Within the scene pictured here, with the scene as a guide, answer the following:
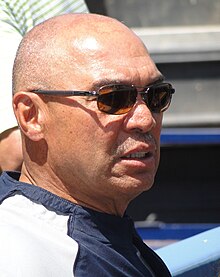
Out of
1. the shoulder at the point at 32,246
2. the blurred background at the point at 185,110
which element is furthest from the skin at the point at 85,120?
the blurred background at the point at 185,110

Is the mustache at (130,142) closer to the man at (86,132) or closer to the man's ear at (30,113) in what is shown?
the man at (86,132)

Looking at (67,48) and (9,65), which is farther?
(9,65)

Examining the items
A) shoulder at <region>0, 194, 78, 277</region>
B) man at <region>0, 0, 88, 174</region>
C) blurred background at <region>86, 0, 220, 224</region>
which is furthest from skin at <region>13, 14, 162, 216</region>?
blurred background at <region>86, 0, 220, 224</region>

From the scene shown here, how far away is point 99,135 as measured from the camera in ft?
5.79

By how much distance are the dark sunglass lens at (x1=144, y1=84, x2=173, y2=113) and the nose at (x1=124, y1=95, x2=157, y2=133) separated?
0.06 ft

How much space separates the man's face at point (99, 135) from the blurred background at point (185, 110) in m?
2.25

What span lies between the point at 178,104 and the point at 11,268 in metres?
2.63

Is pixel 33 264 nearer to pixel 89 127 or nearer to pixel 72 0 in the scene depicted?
pixel 89 127

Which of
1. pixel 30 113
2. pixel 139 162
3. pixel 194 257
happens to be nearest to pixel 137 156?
pixel 139 162

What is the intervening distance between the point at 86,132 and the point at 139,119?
12 cm

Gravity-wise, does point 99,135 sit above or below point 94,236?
above

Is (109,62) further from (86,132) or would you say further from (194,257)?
(194,257)

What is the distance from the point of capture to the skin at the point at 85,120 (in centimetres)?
177

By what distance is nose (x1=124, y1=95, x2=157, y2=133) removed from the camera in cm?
179
